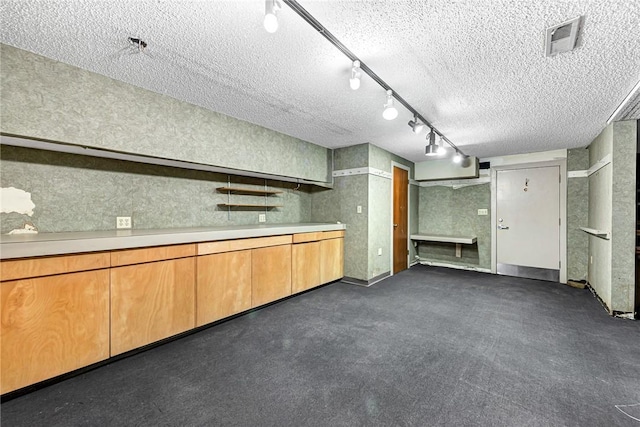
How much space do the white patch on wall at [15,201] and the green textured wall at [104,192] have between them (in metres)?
0.03

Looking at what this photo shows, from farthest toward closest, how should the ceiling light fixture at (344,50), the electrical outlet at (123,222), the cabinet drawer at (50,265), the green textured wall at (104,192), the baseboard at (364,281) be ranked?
the baseboard at (364,281) → the electrical outlet at (123,222) → the green textured wall at (104,192) → the cabinet drawer at (50,265) → the ceiling light fixture at (344,50)

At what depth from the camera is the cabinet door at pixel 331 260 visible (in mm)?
4121

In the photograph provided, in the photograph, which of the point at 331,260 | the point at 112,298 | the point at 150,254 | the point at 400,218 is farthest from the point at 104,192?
the point at 400,218

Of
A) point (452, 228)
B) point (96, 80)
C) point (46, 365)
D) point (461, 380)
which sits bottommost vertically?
point (461, 380)

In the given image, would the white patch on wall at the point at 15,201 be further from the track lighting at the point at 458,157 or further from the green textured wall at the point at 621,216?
the green textured wall at the point at 621,216

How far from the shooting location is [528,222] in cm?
482

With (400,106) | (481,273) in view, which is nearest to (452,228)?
(481,273)

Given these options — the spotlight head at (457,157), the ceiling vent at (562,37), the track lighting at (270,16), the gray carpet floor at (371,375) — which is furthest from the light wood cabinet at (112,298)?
the spotlight head at (457,157)

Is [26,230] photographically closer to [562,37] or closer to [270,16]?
[270,16]

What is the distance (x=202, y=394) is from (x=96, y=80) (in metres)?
2.61

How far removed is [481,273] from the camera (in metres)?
5.16

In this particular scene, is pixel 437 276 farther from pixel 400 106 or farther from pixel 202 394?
pixel 202 394

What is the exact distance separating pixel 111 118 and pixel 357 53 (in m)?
2.14

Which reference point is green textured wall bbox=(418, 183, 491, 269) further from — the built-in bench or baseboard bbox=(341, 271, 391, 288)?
baseboard bbox=(341, 271, 391, 288)
